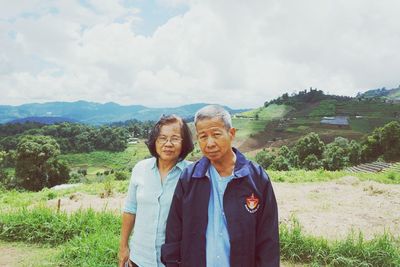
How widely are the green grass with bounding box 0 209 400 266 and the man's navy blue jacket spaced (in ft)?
8.01

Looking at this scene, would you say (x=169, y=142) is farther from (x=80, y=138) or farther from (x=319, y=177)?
(x=80, y=138)

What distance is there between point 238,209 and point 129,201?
0.82m

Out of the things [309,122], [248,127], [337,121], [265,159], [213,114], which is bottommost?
[265,159]

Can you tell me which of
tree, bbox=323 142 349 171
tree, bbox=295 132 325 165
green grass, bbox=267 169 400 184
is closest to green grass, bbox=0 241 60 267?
green grass, bbox=267 169 400 184

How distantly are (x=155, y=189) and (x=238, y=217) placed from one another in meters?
0.57

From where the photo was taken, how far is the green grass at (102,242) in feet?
13.6

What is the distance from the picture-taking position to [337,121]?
69.0 m

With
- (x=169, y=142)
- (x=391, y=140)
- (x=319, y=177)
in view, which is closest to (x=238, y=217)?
(x=169, y=142)

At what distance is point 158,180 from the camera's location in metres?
2.25

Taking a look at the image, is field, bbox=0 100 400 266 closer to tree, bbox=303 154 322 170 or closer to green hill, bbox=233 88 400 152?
tree, bbox=303 154 322 170

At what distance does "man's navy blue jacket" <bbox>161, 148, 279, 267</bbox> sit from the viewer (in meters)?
1.87

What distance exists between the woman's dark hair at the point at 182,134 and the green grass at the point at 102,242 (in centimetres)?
222

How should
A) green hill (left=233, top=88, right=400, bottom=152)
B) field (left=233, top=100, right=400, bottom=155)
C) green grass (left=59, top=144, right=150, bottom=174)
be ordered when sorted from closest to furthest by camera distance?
field (left=233, top=100, right=400, bottom=155), green hill (left=233, top=88, right=400, bottom=152), green grass (left=59, top=144, right=150, bottom=174)

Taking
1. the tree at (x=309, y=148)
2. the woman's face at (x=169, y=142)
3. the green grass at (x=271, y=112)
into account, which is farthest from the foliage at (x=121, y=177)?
the green grass at (x=271, y=112)
